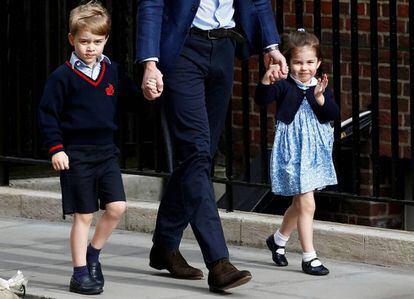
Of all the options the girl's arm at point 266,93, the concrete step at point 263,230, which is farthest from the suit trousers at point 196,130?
the concrete step at point 263,230

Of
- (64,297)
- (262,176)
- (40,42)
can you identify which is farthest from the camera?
(40,42)

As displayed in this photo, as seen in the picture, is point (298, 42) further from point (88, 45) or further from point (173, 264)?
point (173, 264)

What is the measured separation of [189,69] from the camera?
7.07 m

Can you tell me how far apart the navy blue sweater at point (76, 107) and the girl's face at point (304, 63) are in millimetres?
1071

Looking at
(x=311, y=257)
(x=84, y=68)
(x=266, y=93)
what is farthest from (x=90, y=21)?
(x=311, y=257)

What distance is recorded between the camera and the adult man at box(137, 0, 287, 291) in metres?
6.95

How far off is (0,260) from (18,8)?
94.6 inches

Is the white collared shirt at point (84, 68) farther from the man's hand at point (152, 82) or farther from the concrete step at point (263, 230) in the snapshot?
the concrete step at point (263, 230)

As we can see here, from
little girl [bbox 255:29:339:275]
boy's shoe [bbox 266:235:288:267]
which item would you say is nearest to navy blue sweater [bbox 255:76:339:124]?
little girl [bbox 255:29:339:275]

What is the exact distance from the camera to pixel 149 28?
6926 millimetres

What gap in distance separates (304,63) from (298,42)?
115mm

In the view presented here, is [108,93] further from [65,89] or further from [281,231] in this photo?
[281,231]

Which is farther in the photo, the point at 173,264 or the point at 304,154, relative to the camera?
the point at 304,154

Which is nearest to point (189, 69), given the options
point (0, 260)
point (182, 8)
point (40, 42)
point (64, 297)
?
point (182, 8)
